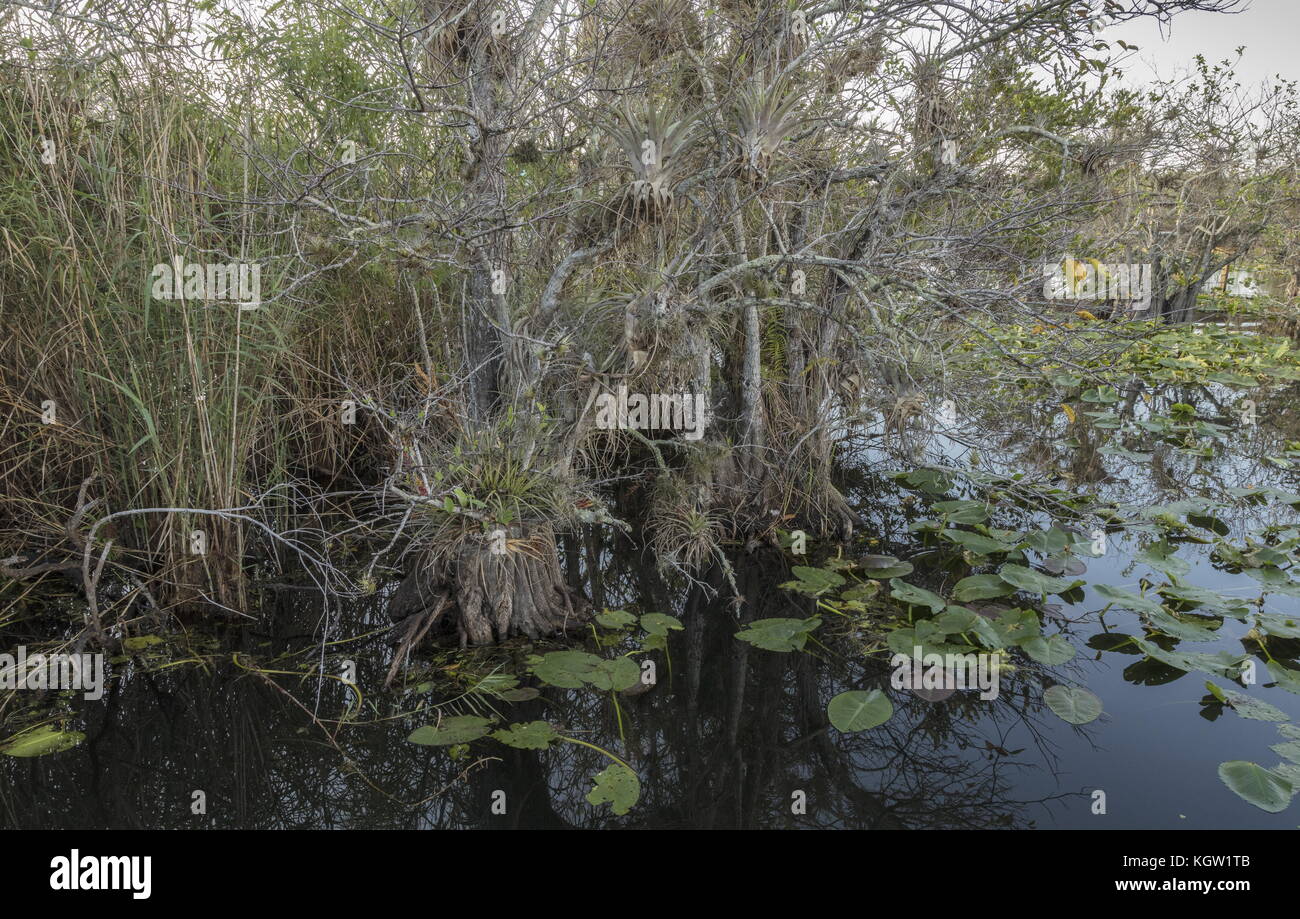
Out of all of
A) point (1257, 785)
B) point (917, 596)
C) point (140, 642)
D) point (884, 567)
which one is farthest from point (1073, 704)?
point (140, 642)

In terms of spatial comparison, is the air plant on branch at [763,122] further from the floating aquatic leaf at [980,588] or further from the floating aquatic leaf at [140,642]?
the floating aquatic leaf at [140,642]

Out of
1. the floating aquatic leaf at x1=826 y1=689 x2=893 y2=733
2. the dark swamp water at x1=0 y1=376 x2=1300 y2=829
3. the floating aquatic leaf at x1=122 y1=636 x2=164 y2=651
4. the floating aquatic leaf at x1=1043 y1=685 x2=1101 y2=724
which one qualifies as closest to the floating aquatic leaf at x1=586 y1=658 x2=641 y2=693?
the dark swamp water at x1=0 y1=376 x2=1300 y2=829

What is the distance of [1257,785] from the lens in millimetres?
2447

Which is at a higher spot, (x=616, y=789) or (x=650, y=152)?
(x=650, y=152)

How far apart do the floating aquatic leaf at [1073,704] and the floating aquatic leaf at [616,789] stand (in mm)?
1488

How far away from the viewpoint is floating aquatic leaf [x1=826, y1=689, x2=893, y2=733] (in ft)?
8.87

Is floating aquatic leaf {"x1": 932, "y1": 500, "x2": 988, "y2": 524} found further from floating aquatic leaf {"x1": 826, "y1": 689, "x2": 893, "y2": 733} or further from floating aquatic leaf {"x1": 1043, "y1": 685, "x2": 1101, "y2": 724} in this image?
floating aquatic leaf {"x1": 826, "y1": 689, "x2": 893, "y2": 733}

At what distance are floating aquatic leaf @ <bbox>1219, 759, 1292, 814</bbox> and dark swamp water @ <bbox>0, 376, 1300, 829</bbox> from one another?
0.05m

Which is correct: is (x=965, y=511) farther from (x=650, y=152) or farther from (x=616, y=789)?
(x=616, y=789)

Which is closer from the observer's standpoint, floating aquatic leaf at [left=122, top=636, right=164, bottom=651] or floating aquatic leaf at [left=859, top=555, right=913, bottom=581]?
floating aquatic leaf at [left=122, top=636, right=164, bottom=651]

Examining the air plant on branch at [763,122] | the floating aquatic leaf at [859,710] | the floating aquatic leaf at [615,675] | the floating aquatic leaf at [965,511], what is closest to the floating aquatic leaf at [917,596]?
the floating aquatic leaf at [859,710]

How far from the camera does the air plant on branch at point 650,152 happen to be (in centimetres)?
301

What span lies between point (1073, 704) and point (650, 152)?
96.3 inches

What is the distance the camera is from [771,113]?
3209mm
